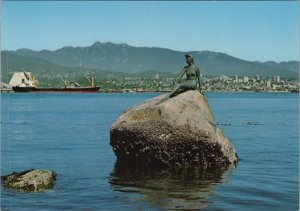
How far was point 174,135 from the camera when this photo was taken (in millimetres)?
21062

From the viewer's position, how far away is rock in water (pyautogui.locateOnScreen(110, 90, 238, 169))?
2103 cm

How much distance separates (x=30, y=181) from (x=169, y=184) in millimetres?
5122

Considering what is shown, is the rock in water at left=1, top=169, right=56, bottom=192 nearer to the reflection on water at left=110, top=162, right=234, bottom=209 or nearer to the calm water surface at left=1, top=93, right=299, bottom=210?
the calm water surface at left=1, top=93, right=299, bottom=210

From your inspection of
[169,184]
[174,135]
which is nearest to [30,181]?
[169,184]

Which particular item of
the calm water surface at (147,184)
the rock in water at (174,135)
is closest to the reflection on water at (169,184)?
the calm water surface at (147,184)

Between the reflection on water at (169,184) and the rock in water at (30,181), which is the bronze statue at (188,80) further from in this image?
the rock in water at (30,181)

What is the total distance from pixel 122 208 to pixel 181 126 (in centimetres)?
550

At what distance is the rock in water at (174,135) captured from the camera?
828 inches

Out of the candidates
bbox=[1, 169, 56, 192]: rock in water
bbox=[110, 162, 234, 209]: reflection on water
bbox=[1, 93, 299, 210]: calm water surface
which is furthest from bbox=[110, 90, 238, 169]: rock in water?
bbox=[1, 169, 56, 192]: rock in water

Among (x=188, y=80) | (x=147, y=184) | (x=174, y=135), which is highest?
(x=188, y=80)

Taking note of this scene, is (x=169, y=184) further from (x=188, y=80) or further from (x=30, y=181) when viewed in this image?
(x=188, y=80)

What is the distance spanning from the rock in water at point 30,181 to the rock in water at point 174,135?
3811 millimetres

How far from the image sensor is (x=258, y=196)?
18250mm

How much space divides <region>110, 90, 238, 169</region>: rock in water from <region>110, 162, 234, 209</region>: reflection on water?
1.86 ft
